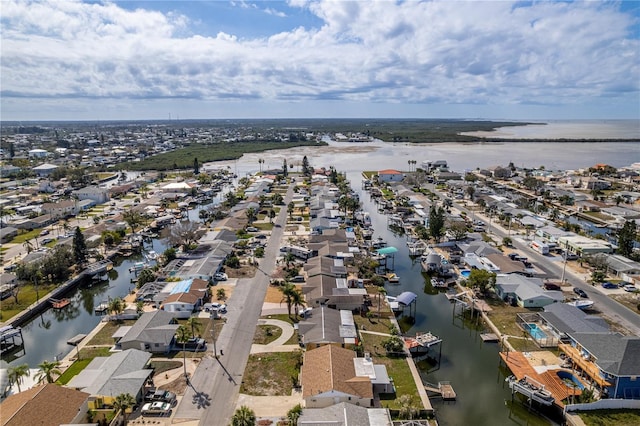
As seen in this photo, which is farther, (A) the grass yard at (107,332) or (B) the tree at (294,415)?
(A) the grass yard at (107,332)

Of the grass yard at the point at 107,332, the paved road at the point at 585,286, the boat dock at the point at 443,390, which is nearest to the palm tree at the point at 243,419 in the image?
the boat dock at the point at 443,390

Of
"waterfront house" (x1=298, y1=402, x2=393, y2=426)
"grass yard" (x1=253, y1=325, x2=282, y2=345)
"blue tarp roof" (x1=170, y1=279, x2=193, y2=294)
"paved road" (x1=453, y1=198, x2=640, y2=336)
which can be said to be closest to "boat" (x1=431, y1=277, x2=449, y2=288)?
"paved road" (x1=453, y1=198, x2=640, y2=336)

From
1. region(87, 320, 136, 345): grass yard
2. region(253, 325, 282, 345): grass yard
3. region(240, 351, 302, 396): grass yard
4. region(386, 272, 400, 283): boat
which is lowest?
region(87, 320, 136, 345): grass yard

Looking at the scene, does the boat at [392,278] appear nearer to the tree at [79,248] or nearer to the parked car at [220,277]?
the parked car at [220,277]

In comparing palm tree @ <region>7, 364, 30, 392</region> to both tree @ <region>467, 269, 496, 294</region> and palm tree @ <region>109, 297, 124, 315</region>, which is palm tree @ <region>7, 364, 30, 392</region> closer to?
palm tree @ <region>109, 297, 124, 315</region>

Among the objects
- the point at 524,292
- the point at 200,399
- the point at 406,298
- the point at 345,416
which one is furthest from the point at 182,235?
the point at 524,292

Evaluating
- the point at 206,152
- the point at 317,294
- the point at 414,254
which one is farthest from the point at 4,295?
the point at 206,152
